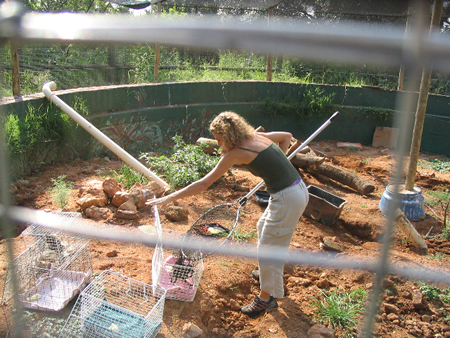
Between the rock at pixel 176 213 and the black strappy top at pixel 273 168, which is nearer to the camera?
the black strappy top at pixel 273 168

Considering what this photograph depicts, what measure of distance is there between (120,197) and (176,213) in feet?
2.33

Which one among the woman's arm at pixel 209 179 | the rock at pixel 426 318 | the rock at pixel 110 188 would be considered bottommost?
the rock at pixel 426 318

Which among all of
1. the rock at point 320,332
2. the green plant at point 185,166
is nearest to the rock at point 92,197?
the green plant at point 185,166

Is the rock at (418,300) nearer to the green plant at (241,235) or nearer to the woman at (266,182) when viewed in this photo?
the woman at (266,182)

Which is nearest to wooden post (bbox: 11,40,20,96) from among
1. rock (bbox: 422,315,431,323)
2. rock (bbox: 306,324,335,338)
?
rock (bbox: 306,324,335,338)

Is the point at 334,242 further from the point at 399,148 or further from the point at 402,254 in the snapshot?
the point at 399,148

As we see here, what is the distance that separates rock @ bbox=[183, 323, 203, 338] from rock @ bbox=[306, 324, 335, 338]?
840mm

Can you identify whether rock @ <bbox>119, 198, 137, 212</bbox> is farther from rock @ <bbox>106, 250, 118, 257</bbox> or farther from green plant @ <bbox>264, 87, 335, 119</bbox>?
green plant @ <bbox>264, 87, 335, 119</bbox>

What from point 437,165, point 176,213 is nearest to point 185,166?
point 176,213

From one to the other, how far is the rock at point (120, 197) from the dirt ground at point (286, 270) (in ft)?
0.84

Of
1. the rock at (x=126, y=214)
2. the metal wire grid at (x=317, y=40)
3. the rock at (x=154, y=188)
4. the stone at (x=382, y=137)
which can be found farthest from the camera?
the stone at (x=382, y=137)

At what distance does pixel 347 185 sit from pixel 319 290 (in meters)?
3.06

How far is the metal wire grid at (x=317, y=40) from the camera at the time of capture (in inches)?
28.3

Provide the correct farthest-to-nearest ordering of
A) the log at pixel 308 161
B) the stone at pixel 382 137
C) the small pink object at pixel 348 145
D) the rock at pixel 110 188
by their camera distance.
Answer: the stone at pixel 382 137 < the small pink object at pixel 348 145 < the log at pixel 308 161 < the rock at pixel 110 188
